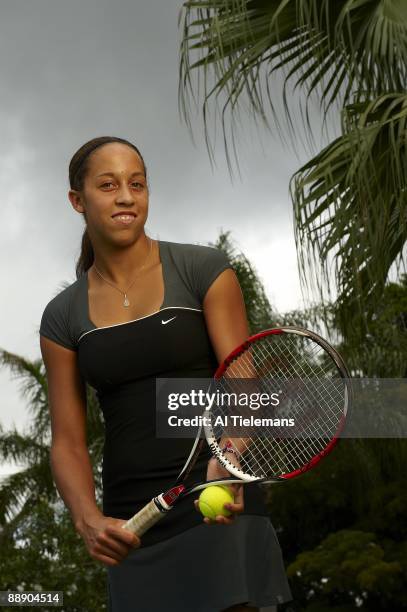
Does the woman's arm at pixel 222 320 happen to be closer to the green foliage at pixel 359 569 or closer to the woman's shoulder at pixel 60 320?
the woman's shoulder at pixel 60 320

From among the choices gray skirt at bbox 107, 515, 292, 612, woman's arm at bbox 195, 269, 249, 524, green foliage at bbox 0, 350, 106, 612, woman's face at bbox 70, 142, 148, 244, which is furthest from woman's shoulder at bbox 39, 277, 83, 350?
green foliage at bbox 0, 350, 106, 612

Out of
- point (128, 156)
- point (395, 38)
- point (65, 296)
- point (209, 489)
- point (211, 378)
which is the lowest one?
point (209, 489)

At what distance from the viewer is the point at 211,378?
2.71 meters

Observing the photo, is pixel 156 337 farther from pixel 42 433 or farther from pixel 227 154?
pixel 42 433

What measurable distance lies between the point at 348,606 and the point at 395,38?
16826 mm

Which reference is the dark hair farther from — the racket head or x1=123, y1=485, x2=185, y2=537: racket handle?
x1=123, y1=485, x2=185, y2=537: racket handle

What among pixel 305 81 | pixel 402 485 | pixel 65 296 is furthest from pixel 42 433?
pixel 65 296

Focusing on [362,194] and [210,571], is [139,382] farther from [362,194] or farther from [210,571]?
[362,194]

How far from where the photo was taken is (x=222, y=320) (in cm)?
269

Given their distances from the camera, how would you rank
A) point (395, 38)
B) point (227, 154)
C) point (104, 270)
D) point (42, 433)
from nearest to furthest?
point (104, 270)
point (227, 154)
point (395, 38)
point (42, 433)

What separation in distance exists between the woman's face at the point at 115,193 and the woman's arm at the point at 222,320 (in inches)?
11.2

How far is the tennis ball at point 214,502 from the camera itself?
245cm

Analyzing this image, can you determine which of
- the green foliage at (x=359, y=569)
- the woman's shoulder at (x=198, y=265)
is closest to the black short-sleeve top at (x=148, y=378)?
the woman's shoulder at (x=198, y=265)

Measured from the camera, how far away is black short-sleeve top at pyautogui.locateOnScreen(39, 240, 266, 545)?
2627mm
